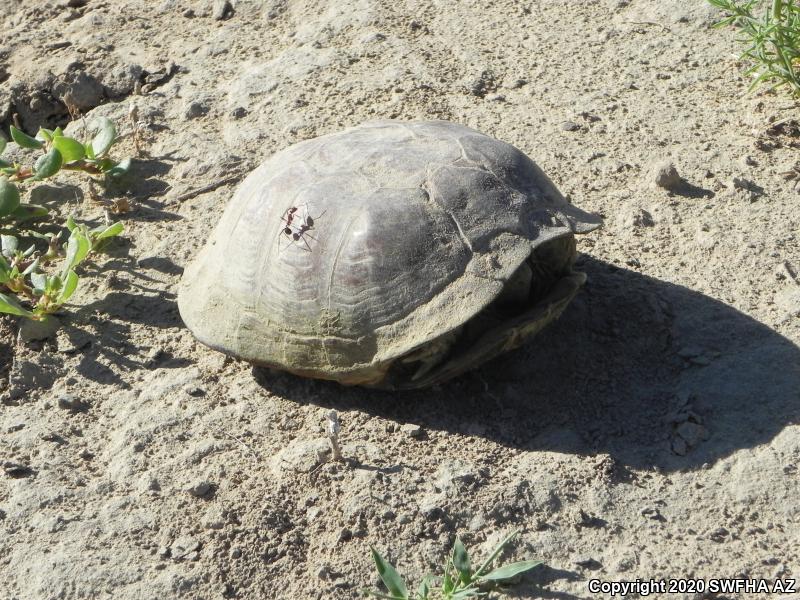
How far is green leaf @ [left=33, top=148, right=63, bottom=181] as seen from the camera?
Result: 4.80 m

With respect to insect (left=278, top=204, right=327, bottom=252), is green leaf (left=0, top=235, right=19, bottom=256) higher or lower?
lower

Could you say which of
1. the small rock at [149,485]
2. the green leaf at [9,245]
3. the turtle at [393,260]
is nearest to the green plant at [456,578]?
the turtle at [393,260]

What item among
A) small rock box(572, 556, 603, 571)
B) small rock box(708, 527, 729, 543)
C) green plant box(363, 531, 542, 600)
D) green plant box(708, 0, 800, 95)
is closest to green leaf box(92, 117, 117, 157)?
green plant box(363, 531, 542, 600)

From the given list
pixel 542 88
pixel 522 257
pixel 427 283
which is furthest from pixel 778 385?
pixel 542 88

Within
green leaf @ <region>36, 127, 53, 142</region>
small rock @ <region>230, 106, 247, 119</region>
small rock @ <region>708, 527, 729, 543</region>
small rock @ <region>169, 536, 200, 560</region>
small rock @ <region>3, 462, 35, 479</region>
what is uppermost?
green leaf @ <region>36, 127, 53, 142</region>

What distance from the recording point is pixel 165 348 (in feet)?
13.8

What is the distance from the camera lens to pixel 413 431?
3.66 m

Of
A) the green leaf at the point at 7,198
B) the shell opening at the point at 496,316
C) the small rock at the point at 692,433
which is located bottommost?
the small rock at the point at 692,433

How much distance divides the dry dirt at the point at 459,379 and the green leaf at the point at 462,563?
0.10 metres

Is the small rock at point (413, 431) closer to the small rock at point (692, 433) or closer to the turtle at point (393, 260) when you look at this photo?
the turtle at point (393, 260)

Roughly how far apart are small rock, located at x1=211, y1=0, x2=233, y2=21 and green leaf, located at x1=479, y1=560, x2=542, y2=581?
4307 mm

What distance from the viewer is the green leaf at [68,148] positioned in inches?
192

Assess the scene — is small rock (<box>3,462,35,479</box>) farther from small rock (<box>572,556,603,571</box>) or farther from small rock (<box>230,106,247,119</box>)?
small rock (<box>230,106,247,119</box>)

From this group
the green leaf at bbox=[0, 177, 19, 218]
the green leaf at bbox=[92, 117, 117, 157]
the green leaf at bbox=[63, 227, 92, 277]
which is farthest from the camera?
the green leaf at bbox=[92, 117, 117, 157]
